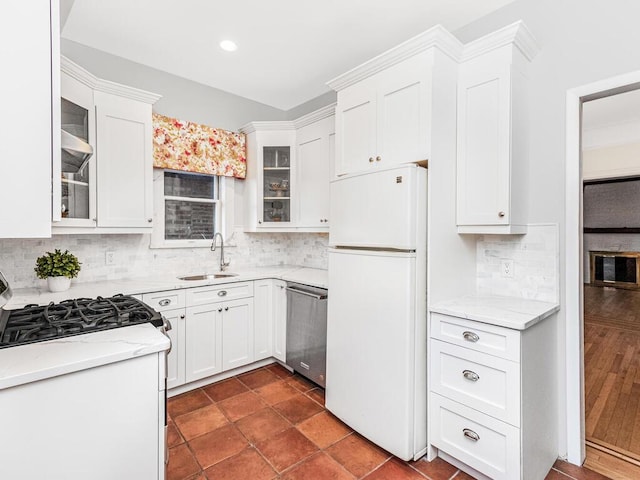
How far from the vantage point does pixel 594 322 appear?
4383 mm

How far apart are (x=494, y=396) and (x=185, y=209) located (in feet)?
9.61

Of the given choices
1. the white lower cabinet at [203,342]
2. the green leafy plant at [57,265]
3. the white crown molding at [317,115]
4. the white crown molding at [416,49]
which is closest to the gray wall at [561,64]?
the white crown molding at [416,49]

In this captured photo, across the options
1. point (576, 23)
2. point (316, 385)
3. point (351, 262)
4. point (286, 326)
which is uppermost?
point (576, 23)

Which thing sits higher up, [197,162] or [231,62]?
[231,62]

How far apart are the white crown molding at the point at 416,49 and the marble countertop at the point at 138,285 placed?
1542 mm

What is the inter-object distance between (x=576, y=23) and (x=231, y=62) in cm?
244

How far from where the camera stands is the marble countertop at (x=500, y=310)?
164cm

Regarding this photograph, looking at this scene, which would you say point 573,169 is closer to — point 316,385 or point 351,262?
point 351,262

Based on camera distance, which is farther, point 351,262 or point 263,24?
point 263,24

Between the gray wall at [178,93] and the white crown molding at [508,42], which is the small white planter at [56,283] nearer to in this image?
the gray wall at [178,93]

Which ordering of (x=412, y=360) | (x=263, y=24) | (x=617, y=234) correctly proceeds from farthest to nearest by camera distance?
1. (x=617, y=234)
2. (x=263, y=24)
3. (x=412, y=360)

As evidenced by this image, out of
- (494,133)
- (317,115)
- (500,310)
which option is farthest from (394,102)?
(500,310)

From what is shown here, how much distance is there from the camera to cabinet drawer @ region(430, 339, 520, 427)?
63.4 inches

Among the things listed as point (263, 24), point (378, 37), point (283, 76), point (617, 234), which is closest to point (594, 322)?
point (617, 234)
